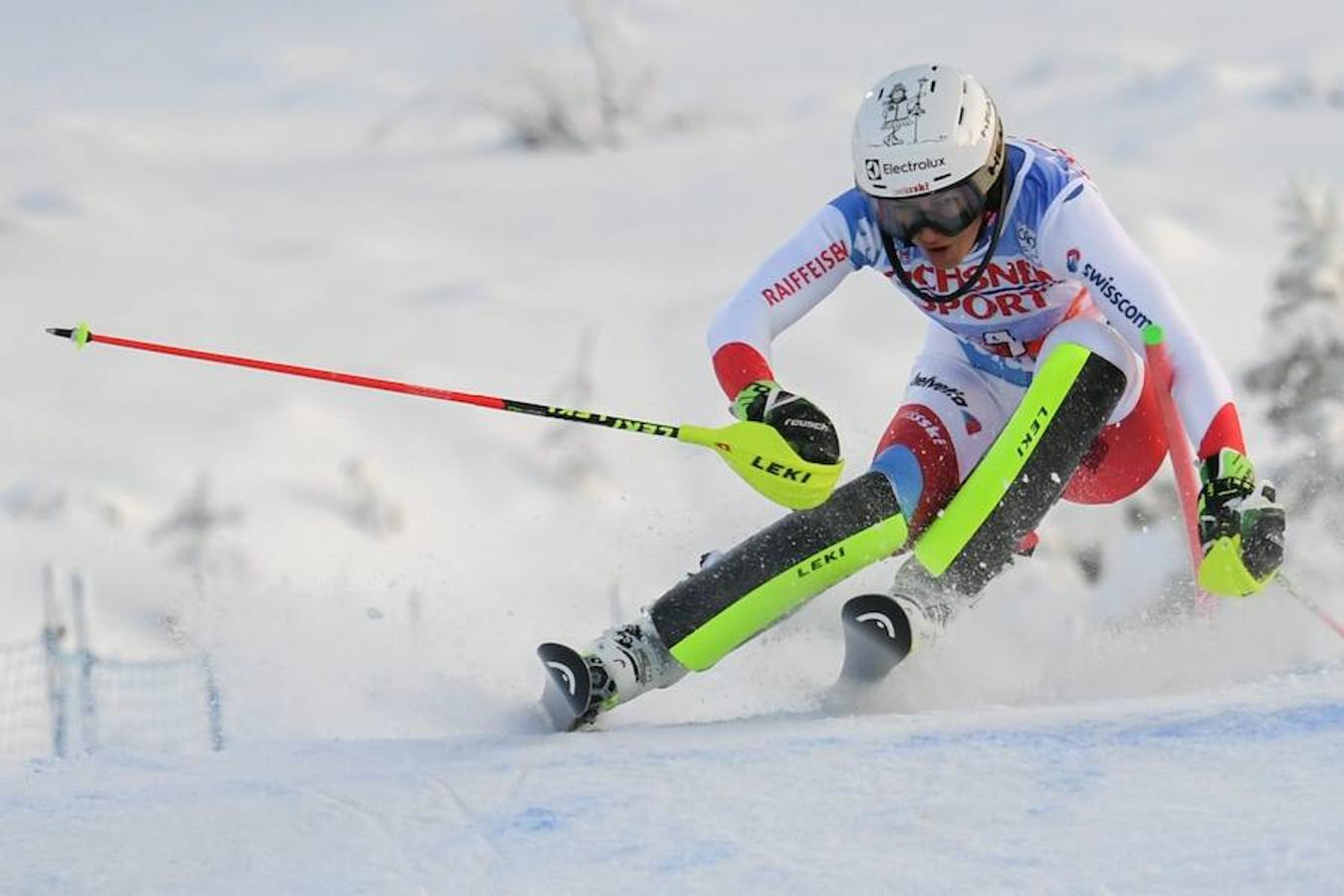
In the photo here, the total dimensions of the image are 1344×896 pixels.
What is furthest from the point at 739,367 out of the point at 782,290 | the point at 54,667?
the point at 54,667

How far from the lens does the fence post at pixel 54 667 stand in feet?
27.1

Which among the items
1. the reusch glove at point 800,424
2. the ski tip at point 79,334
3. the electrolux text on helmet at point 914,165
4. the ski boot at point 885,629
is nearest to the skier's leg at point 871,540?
the ski boot at point 885,629

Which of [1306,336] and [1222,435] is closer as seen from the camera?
[1222,435]

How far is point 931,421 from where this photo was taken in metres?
4.50

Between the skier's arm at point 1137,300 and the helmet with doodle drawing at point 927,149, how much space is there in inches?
7.9

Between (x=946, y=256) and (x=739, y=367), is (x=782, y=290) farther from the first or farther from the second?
(x=946, y=256)

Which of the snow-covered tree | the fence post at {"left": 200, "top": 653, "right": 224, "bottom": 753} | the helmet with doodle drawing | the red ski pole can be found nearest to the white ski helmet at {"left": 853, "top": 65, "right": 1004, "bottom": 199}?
the helmet with doodle drawing

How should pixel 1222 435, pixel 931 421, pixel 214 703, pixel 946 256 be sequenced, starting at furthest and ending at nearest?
pixel 214 703
pixel 931 421
pixel 946 256
pixel 1222 435

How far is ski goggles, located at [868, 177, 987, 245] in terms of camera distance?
406 cm

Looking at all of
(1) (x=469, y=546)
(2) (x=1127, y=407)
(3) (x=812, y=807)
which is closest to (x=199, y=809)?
(3) (x=812, y=807)

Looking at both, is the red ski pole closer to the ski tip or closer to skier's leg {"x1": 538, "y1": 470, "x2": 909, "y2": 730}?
skier's leg {"x1": 538, "y1": 470, "x2": 909, "y2": 730}

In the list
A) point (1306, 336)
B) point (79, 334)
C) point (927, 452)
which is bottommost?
point (927, 452)

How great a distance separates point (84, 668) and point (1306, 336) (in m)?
15.3

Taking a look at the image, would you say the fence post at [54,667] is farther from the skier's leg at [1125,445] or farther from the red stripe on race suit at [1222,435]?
the red stripe on race suit at [1222,435]
